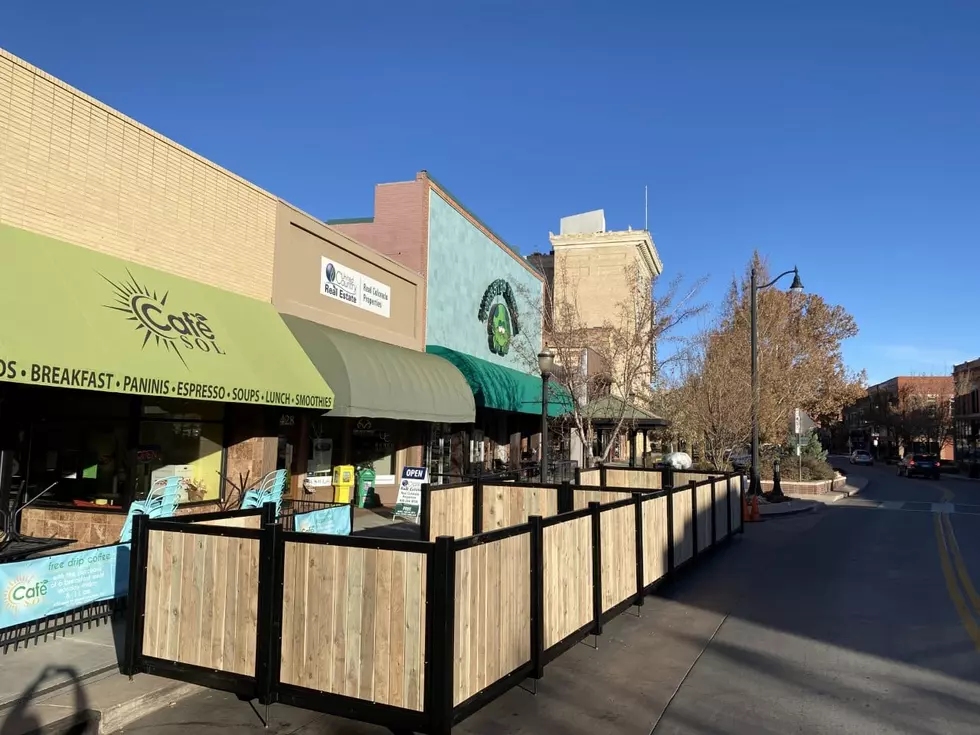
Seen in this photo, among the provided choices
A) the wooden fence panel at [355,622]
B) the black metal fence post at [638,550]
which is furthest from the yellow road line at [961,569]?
the wooden fence panel at [355,622]

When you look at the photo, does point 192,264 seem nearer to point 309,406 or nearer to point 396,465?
point 309,406

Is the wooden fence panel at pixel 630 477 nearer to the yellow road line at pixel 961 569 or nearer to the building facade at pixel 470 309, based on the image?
the building facade at pixel 470 309

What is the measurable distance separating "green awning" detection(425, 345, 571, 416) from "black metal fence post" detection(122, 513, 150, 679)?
13.2 m

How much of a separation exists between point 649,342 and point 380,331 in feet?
22.4

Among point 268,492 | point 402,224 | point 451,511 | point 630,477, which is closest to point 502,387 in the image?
point 402,224

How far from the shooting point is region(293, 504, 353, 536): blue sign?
27.7 feet

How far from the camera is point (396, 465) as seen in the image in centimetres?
1822

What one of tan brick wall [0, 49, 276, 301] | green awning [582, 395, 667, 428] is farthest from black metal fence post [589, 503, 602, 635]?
green awning [582, 395, 667, 428]

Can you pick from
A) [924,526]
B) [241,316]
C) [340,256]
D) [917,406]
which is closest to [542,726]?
[241,316]

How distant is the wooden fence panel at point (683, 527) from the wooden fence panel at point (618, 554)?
185 centimetres

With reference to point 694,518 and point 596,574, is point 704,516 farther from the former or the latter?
point 596,574

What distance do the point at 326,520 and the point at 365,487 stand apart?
26.4ft

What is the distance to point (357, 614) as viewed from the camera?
475 cm

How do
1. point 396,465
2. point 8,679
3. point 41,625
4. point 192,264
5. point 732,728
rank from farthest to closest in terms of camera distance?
point 396,465, point 192,264, point 41,625, point 8,679, point 732,728
